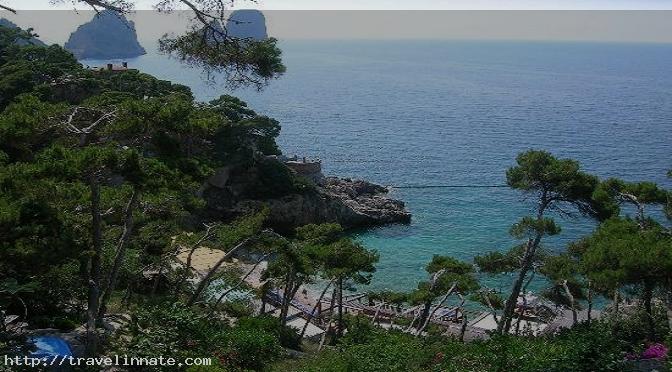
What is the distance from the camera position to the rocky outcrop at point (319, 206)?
33.3m

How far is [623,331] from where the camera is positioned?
12.6 m

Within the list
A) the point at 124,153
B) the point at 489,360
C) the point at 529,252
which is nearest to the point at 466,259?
the point at 529,252

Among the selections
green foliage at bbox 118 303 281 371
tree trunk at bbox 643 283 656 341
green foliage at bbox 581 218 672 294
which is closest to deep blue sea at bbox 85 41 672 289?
green foliage at bbox 118 303 281 371

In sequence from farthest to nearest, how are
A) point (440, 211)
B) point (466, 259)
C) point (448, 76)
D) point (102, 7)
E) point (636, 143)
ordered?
point (448, 76) < point (636, 143) < point (440, 211) < point (466, 259) < point (102, 7)

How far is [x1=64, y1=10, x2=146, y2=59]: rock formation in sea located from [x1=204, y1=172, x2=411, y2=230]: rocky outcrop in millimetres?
152201

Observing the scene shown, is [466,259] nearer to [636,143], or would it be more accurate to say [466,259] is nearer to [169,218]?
[169,218]

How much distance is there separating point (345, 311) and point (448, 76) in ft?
372

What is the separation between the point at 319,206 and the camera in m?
34.9

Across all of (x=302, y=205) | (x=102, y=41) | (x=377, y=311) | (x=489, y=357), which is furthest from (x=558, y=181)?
(x=102, y=41)

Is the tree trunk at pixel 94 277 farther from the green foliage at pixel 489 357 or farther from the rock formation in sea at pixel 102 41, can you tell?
the rock formation in sea at pixel 102 41

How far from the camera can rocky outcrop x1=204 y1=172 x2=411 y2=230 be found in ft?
109

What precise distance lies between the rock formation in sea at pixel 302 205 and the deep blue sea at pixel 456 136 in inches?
51.1

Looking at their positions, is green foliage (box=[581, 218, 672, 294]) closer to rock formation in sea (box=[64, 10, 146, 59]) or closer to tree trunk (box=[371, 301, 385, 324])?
tree trunk (box=[371, 301, 385, 324])

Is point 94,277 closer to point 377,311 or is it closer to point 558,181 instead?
point 558,181
